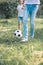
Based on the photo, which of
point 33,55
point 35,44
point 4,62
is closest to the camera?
point 4,62

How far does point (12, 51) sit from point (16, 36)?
1875 millimetres

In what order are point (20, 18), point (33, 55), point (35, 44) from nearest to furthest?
point (33, 55)
point (35, 44)
point (20, 18)

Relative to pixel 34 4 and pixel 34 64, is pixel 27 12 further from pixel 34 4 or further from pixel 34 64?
pixel 34 64

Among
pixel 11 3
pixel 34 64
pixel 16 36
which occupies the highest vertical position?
pixel 34 64

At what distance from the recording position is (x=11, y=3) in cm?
1688

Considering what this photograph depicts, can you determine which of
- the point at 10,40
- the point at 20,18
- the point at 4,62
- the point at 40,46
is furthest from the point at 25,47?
the point at 20,18

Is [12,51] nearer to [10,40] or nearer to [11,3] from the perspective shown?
[10,40]

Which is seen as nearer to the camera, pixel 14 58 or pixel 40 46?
pixel 14 58

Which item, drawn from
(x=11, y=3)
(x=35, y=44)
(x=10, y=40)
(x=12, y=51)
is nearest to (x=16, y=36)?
(x=10, y=40)

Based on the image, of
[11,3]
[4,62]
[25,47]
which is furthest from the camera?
[11,3]

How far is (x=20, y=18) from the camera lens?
9.84m

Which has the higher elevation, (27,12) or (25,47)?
(27,12)

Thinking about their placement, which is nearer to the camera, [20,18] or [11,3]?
[20,18]

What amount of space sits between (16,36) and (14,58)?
2622 mm
